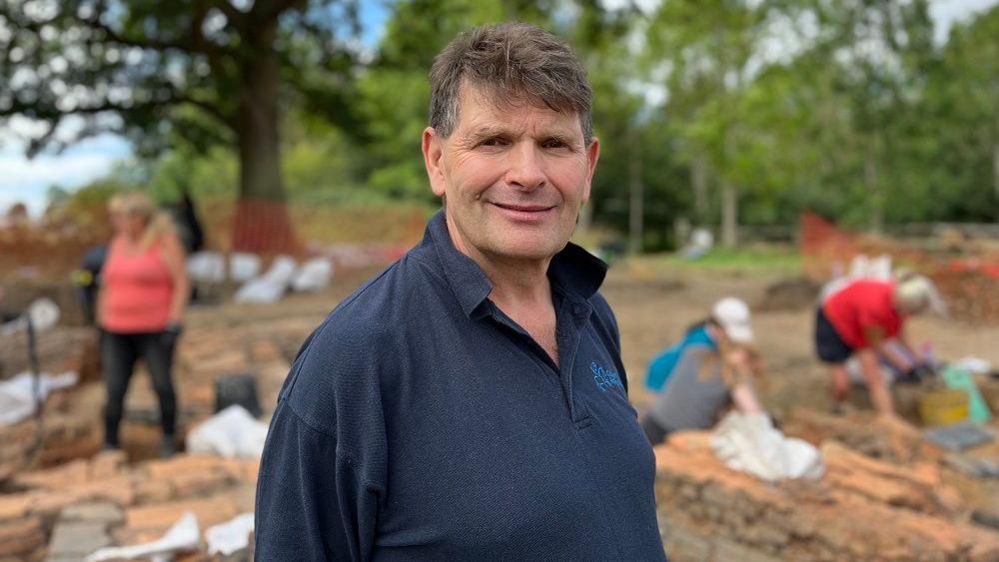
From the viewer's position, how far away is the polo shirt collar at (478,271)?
1.36m

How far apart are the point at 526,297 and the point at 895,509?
2769mm

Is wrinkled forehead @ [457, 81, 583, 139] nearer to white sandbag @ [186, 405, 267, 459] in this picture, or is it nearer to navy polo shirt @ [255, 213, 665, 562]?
navy polo shirt @ [255, 213, 665, 562]

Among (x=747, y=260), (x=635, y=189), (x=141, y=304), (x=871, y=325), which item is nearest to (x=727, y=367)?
(x=871, y=325)

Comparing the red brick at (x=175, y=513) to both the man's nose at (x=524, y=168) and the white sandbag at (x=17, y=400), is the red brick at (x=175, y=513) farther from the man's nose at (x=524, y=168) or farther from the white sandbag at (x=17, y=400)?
the man's nose at (x=524, y=168)

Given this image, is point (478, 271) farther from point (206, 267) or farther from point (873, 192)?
point (873, 192)

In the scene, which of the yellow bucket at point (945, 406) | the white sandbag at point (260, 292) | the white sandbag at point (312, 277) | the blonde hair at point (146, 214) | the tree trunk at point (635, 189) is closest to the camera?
the blonde hair at point (146, 214)

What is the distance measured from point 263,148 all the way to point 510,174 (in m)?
13.8

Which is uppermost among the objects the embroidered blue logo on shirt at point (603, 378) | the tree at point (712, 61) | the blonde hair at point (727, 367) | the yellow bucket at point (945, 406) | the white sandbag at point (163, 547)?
the tree at point (712, 61)

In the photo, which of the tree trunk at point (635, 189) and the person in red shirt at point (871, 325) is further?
the tree trunk at point (635, 189)

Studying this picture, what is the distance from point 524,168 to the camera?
4.50 ft

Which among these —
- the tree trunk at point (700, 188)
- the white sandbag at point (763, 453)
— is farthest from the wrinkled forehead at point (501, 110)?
the tree trunk at point (700, 188)

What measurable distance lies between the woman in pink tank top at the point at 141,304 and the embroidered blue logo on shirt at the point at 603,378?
13.1 feet

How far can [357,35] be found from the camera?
15.1m

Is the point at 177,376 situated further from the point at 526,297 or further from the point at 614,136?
the point at 614,136
